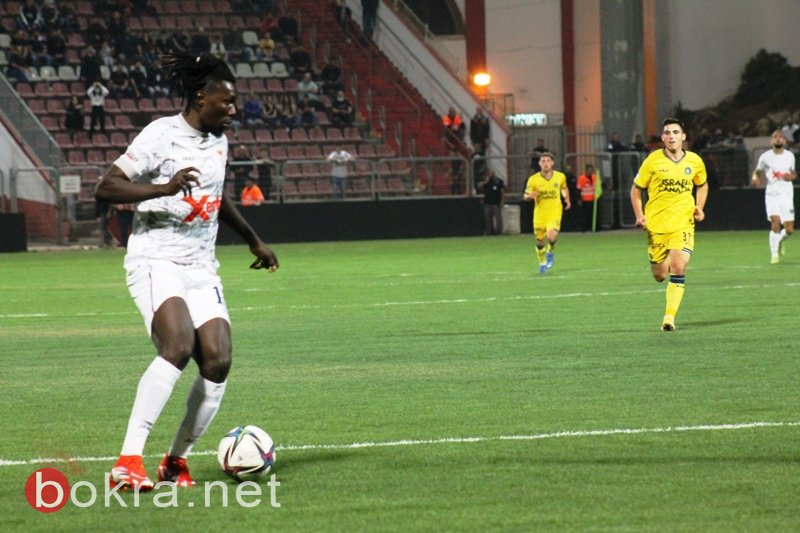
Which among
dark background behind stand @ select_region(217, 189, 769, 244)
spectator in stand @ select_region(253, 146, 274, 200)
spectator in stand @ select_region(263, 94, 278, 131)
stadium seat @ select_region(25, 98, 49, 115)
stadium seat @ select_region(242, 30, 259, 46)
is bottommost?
dark background behind stand @ select_region(217, 189, 769, 244)

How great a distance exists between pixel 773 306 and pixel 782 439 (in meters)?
9.51

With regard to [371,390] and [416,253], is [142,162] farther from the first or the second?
[416,253]

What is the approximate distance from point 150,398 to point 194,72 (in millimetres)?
1643

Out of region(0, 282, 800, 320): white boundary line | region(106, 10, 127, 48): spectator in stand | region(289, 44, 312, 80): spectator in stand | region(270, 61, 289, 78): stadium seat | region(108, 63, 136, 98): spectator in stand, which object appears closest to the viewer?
region(0, 282, 800, 320): white boundary line

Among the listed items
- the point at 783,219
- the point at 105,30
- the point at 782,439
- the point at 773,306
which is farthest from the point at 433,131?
the point at 782,439

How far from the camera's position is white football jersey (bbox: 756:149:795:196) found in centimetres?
2755

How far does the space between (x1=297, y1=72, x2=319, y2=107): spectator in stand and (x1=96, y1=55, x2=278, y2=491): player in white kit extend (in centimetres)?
3891

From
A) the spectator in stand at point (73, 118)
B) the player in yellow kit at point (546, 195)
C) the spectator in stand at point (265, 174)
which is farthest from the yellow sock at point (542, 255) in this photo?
the spectator in stand at point (73, 118)

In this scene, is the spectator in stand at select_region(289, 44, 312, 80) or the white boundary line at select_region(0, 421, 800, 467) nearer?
Result: the white boundary line at select_region(0, 421, 800, 467)

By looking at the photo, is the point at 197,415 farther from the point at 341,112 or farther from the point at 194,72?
the point at 341,112

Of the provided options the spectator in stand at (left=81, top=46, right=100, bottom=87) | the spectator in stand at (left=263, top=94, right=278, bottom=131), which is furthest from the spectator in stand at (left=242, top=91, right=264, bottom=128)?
the spectator in stand at (left=81, top=46, right=100, bottom=87)

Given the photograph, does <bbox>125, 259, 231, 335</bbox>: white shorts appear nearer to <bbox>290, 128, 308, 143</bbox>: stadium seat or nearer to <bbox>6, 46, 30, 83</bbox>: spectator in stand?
<bbox>6, 46, 30, 83</bbox>: spectator in stand

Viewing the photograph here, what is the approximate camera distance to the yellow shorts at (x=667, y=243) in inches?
637
